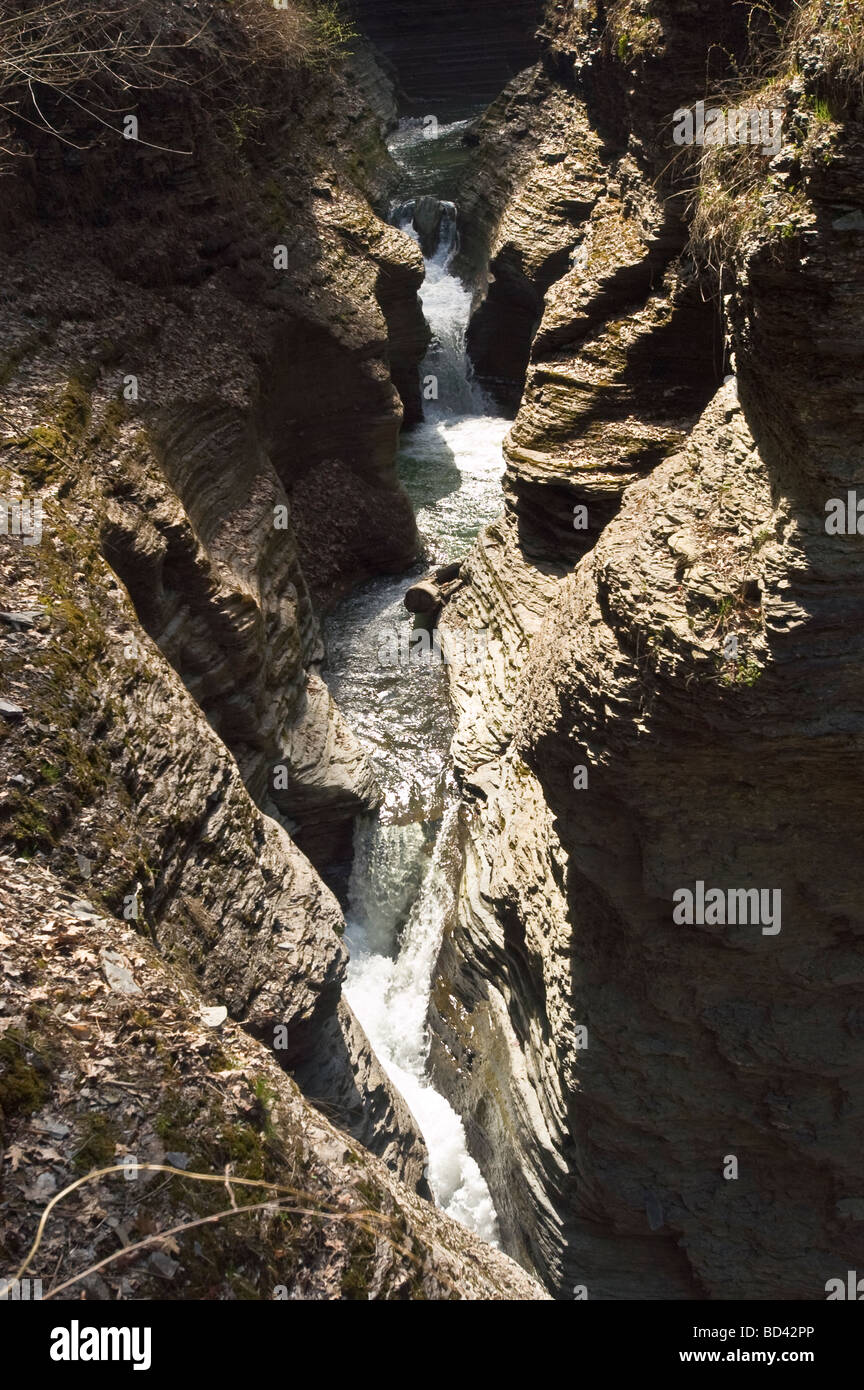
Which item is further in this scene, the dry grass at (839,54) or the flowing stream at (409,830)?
the flowing stream at (409,830)

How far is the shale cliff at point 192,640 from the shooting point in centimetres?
382

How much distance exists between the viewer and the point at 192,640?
356 inches

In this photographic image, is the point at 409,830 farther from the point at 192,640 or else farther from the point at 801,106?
the point at 801,106

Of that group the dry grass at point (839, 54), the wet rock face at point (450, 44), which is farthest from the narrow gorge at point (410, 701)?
the wet rock face at point (450, 44)

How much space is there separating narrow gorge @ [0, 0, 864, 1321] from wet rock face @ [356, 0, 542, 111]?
522 inches

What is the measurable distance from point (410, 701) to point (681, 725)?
24.0 feet

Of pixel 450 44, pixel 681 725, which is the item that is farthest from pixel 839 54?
pixel 450 44

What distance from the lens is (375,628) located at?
550 inches

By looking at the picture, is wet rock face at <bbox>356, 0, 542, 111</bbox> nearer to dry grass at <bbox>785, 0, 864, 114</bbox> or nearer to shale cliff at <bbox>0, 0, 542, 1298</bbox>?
shale cliff at <bbox>0, 0, 542, 1298</bbox>

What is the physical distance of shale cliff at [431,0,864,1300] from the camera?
4.73m

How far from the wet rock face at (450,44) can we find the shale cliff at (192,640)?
43.2 ft

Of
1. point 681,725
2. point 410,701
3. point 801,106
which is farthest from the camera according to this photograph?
point 410,701

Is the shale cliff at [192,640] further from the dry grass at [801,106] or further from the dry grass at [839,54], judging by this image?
the dry grass at [839,54]
